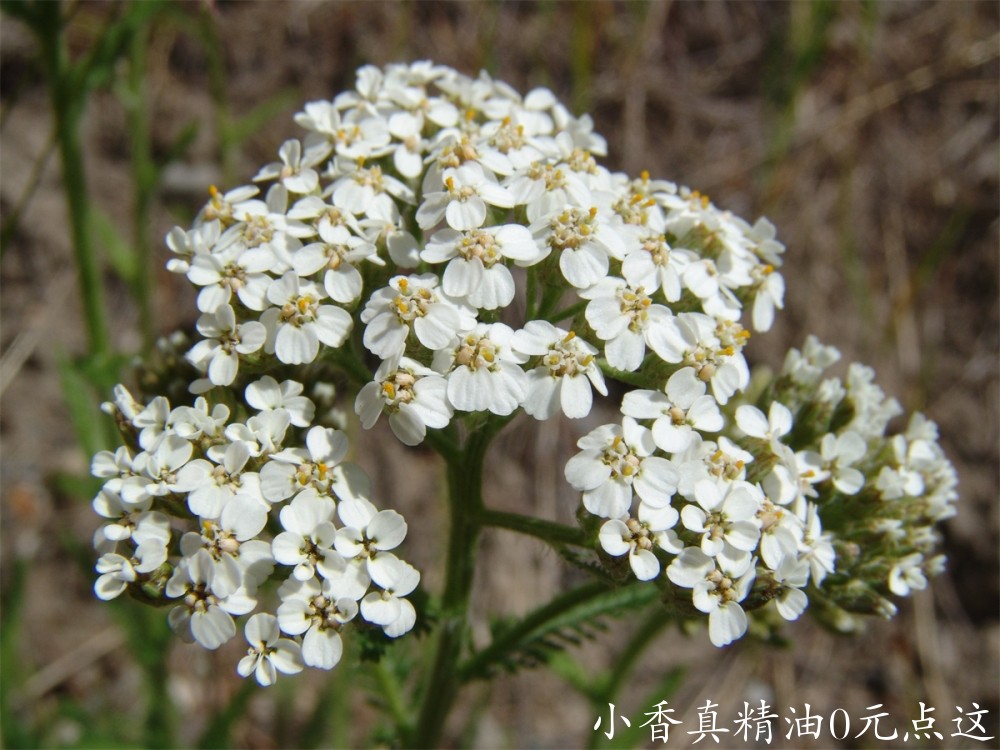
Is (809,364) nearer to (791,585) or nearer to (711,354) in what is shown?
(711,354)

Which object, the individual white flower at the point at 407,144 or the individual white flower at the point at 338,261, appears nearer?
the individual white flower at the point at 338,261

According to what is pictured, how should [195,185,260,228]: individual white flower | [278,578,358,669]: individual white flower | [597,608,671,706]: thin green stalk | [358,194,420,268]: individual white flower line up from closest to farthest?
[278,578,358,669]: individual white flower
[358,194,420,268]: individual white flower
[195,185,260,228]: individual white flower
[597,608,671,706]: thin green stalk

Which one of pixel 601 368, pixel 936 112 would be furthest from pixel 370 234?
pixel 936 112

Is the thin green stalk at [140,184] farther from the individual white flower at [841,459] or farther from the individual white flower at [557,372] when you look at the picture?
the individual white flower at [841,459]

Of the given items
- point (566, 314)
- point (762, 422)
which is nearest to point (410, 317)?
point (566, 314)

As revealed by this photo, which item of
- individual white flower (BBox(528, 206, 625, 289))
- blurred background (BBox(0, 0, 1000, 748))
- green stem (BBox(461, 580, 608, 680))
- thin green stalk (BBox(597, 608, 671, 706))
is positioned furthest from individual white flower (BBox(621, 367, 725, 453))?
blurred background (BBox(0, 0, 1000, 748))

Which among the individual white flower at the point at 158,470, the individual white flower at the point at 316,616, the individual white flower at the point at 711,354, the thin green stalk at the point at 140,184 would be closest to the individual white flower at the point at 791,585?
the individual white flower at the point at 711,354

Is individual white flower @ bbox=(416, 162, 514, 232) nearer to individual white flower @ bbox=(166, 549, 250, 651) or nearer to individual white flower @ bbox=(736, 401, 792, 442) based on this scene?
individual white flower @ bbox=(736, 401, 792, 442)
